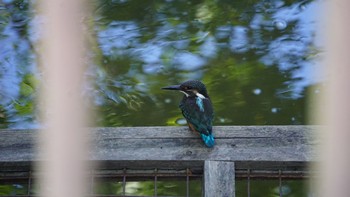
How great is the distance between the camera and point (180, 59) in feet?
16.0

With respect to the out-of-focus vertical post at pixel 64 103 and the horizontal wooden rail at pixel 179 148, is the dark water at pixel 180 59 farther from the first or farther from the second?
the out-of-focus vertical post at pixel 64 103

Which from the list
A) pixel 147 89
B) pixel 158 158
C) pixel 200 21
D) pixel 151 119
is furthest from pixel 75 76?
pixel 200 21

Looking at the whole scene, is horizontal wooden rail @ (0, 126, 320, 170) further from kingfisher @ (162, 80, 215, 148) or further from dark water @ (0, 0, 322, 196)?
dark water @ (0, 0, 322, 196)

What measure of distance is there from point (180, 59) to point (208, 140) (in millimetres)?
2448

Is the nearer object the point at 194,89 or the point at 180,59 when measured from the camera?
the point at 194,89

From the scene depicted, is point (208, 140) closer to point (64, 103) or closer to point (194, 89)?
point (194, 89)

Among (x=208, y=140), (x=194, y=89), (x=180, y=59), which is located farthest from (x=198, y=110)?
(x=180, y=59)

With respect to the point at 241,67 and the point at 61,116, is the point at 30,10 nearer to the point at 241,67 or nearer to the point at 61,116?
the point at 241,67

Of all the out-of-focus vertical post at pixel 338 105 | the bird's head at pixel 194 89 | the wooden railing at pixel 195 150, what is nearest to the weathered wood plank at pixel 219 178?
the wooden railing at pixel 195 150

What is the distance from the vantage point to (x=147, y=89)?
466 centimetres

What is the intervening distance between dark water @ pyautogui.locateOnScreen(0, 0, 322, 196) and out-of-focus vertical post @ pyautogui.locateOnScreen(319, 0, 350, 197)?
300cm

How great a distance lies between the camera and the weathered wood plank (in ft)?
7.54

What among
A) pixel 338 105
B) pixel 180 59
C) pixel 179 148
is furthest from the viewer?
pixel 180 59

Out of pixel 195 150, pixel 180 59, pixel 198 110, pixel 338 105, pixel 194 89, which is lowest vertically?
pixel 338 105
